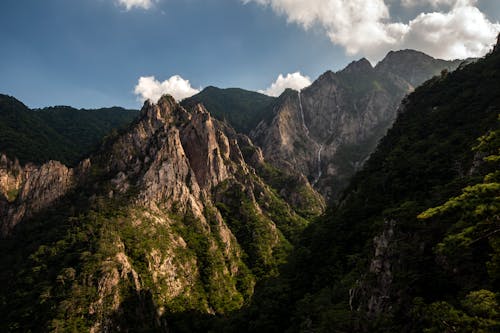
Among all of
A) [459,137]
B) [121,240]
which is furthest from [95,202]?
[459,137]

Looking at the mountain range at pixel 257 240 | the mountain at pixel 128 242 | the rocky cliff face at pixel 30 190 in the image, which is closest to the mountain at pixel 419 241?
the mountain range at pixel 257 240

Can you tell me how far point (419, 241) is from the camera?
37656 millimetres

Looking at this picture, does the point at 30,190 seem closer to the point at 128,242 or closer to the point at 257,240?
the point at 128,242

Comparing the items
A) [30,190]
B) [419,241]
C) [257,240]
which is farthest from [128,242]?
[419,241]

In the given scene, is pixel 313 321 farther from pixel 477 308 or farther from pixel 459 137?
pixel 459 137

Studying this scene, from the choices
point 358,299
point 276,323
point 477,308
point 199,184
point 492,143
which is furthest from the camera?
point 199,184

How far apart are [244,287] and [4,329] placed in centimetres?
8707

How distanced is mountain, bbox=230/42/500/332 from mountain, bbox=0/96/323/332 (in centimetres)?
5071

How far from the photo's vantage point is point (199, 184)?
→ 195 metres

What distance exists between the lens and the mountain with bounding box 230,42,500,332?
17.0m

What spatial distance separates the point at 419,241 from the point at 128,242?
11902cm

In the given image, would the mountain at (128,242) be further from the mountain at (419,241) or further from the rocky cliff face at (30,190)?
the mountain at (419,241)

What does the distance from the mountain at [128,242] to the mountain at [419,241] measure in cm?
5071

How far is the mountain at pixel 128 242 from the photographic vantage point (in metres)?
108
